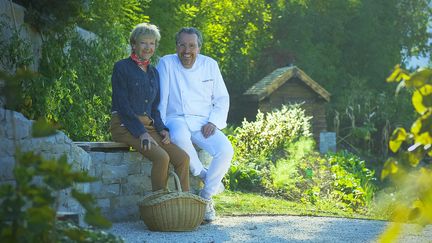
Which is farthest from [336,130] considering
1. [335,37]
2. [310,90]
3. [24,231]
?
[24,231]

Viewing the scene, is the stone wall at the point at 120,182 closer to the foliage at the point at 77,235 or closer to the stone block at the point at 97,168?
the stone block at the point at 97,168

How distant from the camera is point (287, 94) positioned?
76.3 ft

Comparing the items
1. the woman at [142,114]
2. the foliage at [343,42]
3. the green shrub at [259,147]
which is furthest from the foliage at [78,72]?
the foliage at [343,42]

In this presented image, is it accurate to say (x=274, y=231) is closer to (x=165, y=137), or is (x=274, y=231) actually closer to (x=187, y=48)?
(x=165, y=137)

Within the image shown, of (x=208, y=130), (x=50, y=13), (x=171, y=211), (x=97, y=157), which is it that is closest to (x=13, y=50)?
(x=50, y=13)

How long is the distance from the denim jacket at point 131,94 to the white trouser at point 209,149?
34cm

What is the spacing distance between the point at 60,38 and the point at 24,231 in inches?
245

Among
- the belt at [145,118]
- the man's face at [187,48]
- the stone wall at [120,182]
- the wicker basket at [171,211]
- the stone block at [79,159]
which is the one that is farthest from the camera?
the man's face at [187,48]

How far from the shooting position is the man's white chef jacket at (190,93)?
309 inches

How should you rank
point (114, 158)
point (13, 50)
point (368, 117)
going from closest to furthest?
point (114, 158) → point (13, 50) → point (368, 117)

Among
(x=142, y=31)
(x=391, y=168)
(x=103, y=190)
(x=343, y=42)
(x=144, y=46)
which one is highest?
(x=343, y=42)

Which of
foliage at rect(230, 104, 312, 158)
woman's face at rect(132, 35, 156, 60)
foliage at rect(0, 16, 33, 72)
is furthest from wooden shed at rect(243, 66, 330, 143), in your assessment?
woman's face at rect(132, 35, 156, 60)

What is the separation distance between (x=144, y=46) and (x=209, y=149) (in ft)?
4.00

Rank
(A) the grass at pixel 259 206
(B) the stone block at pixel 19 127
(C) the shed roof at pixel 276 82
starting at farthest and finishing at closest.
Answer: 1. (C) the shed roof at pixel 276 82
2. (A) the grass at pixel 259 206
3. (B) the stone block at pixel 19 127
